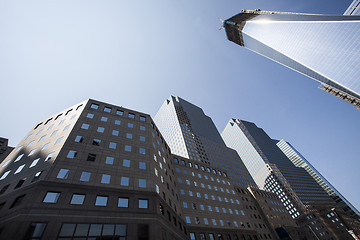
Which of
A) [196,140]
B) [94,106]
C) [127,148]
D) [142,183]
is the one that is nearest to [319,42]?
[196,140]

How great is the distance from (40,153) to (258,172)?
19657cm

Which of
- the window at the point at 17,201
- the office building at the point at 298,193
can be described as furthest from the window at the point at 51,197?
the office building at the point at 298,193

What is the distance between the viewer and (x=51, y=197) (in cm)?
2281

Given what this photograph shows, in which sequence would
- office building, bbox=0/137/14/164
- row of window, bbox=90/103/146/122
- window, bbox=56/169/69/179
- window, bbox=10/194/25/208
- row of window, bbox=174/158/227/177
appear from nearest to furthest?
1. window, bbox=10/194/25/208
2. window, bbox=56/169/69/179
3. row of window, bbox=90/103/146/122
4. row of window, bbox=174/158/227/177
5. office building, bbox=0/137/14/164

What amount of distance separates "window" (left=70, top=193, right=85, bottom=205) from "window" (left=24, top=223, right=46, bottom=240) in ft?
12.5

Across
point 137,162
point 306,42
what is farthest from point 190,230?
point 306,42

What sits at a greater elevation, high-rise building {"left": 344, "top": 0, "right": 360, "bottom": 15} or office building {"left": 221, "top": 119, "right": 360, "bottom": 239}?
high-rise building {"left": 344, "top": 0, "right": 360, "bottom": 15}

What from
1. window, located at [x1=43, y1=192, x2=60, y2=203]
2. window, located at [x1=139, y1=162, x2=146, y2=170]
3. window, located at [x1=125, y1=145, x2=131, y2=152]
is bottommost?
window, located at [x1=43, y1=192, x2=60, y2=203]

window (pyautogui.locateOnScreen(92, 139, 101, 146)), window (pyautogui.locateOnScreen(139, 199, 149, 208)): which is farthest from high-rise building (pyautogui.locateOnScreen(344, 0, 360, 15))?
window (pyautogui.locateOnScreen(92, 139, 101, 146))

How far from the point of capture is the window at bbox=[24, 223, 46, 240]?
18641mm

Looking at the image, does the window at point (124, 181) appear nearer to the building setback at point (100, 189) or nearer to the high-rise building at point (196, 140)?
the building setback at point (100, 189)

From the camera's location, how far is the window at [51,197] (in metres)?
22.4

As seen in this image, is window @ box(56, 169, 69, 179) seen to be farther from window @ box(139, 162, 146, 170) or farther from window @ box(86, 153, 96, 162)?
window @ box(139, 162, 146, 170)

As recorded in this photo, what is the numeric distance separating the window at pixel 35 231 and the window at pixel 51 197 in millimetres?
2965
